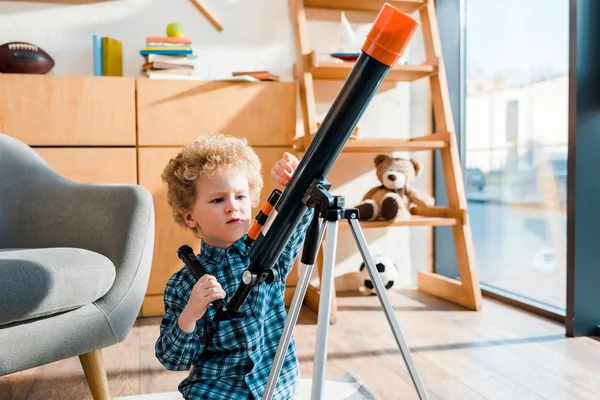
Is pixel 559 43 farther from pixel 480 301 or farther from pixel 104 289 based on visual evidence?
pixel 104 289

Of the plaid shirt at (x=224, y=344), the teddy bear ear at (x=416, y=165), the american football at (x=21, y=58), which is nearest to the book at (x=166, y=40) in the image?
the american football at (x=21, y=58)

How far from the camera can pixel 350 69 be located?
2.57m

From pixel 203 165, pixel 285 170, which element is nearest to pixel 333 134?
pixel 285 170

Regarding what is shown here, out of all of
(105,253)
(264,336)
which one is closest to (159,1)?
(105,253)

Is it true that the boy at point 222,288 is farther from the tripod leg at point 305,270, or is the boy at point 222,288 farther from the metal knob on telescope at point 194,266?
the tripod leg at point 305,270

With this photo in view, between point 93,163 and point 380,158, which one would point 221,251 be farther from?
point 380,158

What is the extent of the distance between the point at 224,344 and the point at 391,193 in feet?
5.19

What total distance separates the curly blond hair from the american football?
147cm

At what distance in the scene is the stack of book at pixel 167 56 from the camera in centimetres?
248

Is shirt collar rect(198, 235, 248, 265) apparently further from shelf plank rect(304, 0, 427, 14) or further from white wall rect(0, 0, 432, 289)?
shelf plank rect(304, 0, 427, 14)

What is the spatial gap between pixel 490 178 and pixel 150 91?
5.06ft

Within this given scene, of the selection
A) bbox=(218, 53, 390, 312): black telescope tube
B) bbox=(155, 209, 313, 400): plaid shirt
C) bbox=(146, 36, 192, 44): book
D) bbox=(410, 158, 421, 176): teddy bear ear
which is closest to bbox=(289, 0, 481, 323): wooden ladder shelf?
bbox=(410, 158, 421, 176): teddy bear ear

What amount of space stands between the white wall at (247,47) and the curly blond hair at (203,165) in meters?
1.64

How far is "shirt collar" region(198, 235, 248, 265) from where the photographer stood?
1.12 meters
